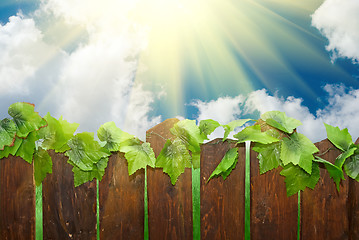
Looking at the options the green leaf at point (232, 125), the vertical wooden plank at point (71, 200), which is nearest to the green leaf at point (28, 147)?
the vertical wooden plank at point (71, 200)

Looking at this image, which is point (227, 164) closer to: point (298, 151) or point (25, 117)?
point (298, 151)

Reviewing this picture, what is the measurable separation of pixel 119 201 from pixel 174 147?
1.62 ft

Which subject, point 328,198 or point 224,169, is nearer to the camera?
point 224,169

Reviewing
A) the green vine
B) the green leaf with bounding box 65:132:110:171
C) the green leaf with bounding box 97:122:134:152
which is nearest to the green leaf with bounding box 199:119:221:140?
the green vine

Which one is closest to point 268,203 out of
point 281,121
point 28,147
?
point 281,121

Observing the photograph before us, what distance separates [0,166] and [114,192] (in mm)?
734

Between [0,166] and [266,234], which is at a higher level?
[0,166]

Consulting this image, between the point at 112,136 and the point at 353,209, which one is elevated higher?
the point at 112,136

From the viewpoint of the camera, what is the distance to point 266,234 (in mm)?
1909

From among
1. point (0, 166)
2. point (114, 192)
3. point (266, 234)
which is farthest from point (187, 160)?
point (0, 166)

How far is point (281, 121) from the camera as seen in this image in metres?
1.82

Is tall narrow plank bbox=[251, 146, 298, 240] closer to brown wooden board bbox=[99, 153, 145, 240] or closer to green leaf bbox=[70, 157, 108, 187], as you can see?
brown wooden board bbox=[99, 153, 145, 240]

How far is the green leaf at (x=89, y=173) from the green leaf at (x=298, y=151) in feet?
3.57

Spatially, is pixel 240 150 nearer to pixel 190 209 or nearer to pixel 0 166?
pixel 190 209
